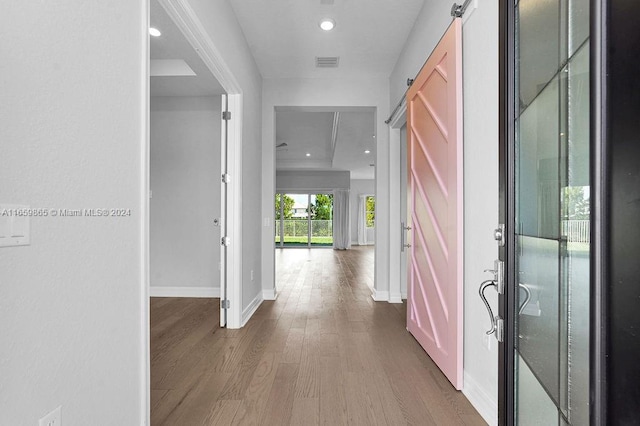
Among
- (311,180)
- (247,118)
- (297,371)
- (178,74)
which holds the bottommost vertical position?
(297,371)

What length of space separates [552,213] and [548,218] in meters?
0.03

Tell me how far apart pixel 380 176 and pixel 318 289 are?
74.1 inches

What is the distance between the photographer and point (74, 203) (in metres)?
1.09

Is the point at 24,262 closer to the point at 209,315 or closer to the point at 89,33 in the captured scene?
the point at 89,33

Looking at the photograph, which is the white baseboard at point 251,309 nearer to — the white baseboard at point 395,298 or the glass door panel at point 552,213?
the white baseboard at point 395,298

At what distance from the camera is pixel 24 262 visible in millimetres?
920

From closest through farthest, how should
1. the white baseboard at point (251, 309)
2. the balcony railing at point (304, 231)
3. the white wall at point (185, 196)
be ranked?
the white baseboard at point (251, 309), the white wall at point (185, 196), the balcony railing at point (304, 231)

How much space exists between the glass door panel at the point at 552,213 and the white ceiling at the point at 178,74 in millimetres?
1867

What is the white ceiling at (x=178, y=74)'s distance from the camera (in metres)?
2.32

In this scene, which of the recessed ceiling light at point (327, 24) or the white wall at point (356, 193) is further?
the white wall at point (356, 193)

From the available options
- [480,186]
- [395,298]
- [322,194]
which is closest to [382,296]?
[395,298]

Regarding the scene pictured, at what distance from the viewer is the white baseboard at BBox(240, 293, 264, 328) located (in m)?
3.34

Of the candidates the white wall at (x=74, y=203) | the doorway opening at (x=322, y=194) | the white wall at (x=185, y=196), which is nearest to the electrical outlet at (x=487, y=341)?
the white wall at (x=74, y=203)

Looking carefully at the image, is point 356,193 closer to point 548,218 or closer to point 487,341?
point 487,341
